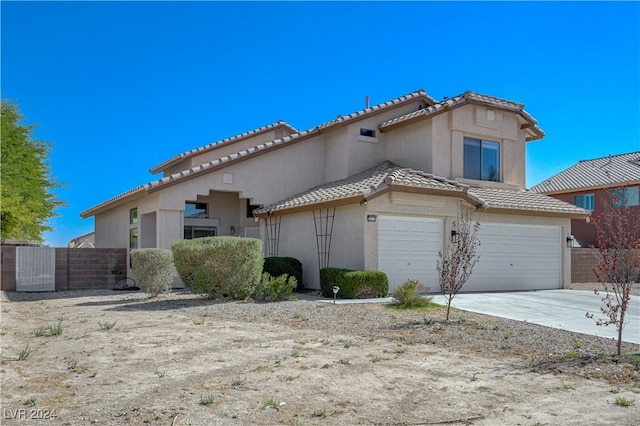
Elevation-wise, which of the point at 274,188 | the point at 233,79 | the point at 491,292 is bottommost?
the point at 491,292

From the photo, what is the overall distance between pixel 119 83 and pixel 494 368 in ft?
63.0

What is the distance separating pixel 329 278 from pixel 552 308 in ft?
19.4

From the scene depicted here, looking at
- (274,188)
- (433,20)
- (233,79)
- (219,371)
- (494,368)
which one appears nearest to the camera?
(219,371)

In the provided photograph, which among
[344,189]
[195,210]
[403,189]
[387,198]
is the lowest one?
[195,210]

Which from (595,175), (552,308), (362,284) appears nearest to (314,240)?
(362,284)

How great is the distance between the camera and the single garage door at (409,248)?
54.3ft

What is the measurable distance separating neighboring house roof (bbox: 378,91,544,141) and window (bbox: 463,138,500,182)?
1416 millimetres

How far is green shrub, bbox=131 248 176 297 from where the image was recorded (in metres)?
15.4

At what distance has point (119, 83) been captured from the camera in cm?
2202

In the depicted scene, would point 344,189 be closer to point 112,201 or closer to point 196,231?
point 196,231

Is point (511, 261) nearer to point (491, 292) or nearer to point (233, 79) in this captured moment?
point (491, 292)

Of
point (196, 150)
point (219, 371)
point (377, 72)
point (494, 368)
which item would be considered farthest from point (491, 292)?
point (196, 150)

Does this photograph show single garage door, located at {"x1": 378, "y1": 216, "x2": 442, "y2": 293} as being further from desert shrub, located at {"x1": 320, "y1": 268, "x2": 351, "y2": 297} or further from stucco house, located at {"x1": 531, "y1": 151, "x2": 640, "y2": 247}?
stucco house, located at {"x1": 531, "y1": 151, "x2": 640, "y2": 247}

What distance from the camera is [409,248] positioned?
671 inches
